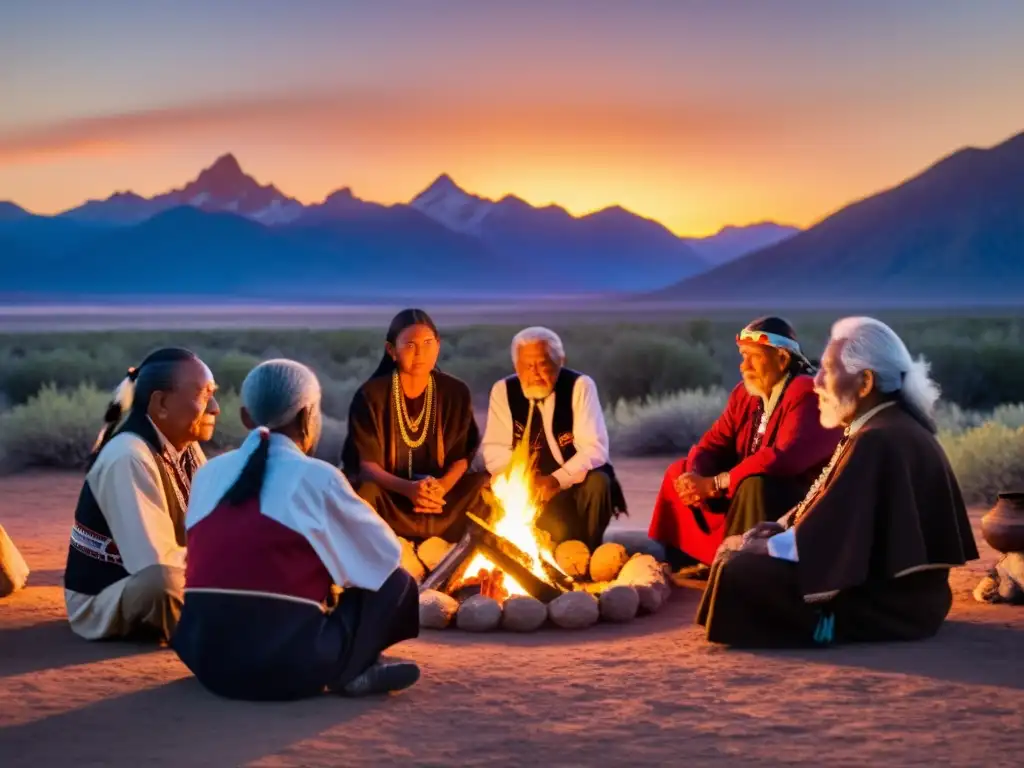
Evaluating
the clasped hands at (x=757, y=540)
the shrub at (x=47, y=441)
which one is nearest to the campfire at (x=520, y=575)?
the clasped hands at (x=757, y=540)

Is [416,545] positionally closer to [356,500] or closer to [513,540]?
[513,540]

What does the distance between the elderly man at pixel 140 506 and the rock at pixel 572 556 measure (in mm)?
2727

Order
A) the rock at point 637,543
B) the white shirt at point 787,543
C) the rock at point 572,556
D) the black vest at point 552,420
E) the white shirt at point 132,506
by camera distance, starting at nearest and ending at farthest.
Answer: the white shirt at point 132,506 → the white shirt at point 787,543 → the rock at point 572,556 → the black vest at point 552,420 → the rock at point 637,543

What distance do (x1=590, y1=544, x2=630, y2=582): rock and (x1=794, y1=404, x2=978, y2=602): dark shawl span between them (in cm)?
219

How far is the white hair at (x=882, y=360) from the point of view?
6.57m

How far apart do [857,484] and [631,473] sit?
860 cm

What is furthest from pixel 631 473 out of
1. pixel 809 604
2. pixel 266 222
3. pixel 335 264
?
pixel 266 222

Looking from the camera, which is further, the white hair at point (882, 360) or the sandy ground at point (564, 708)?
the white hair at point (882, 360)


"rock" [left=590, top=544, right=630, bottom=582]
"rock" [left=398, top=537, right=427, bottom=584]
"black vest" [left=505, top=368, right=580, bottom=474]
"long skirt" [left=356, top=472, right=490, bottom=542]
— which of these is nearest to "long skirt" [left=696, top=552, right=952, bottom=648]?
"rock" [left=590, top=544, right=630, bottom=582]

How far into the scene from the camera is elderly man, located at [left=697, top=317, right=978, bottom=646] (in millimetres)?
6473

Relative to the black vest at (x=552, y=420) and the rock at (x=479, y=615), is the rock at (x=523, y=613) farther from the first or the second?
the black vest at (x=552, y=420)

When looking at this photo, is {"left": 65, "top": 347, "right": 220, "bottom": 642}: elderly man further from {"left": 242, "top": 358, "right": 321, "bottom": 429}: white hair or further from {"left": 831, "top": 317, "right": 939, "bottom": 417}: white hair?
{"left": 831, "top": 317, "right": 939, "bottom": 417}: white hair

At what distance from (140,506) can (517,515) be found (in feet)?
8.98

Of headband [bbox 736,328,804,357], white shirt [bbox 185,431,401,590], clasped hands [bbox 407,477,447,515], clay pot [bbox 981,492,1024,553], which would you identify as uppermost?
headband [bbox 736,328,804,357]
